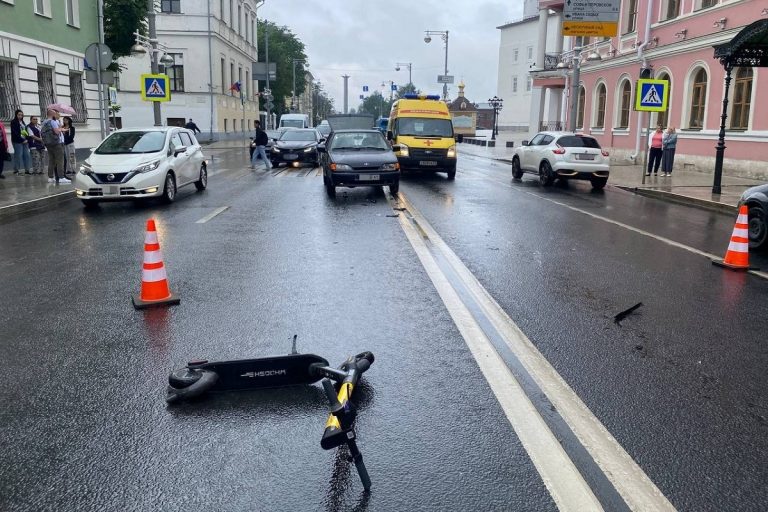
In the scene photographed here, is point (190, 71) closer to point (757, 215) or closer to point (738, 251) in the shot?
point (757, 215)

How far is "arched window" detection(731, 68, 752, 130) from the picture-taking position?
21.6 m

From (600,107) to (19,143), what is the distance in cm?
2683

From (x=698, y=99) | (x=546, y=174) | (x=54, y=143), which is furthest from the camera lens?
(x=698, y=99)

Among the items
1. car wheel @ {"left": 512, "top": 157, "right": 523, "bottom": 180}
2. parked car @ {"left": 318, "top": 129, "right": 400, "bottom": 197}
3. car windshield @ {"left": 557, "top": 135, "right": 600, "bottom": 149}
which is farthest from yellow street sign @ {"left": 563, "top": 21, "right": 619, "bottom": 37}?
parked car @ {"left": 318, "top": 129, "right": 400, "bottom": 197}

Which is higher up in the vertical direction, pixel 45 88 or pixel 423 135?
pixel 45 88

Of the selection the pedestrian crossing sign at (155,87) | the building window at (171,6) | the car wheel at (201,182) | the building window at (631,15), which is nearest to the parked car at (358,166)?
the car wheel at (201,182)

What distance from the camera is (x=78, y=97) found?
26203 mm

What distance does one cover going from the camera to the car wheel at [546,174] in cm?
1917

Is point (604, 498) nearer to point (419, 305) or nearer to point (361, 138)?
point (419, 305)

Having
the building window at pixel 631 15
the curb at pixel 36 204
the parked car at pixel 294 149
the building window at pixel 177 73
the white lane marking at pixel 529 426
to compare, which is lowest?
the curb at pixel 36 204

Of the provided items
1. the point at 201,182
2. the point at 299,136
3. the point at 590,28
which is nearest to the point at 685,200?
the point at 590,28

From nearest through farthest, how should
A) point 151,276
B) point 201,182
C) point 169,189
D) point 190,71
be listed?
point 151,276 < point 169,189 < point 201,182 < point 190,71

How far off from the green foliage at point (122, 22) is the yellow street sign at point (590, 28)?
18321 mm

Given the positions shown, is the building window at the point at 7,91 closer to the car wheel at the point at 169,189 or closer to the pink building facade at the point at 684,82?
the car wheel at the point at 169,189
